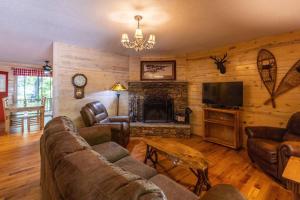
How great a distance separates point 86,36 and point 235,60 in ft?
11.0

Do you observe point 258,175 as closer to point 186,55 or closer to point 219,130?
point 219,130

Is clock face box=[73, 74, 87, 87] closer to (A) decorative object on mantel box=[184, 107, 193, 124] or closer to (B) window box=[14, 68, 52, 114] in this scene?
(A) decorative object on mantel box=[184, 107, 193, 124]

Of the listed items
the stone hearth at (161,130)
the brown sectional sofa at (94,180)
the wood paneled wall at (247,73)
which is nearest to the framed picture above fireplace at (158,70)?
the wood paneled wall at (247,73)

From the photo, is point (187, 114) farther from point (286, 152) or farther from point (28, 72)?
point (28, 72)

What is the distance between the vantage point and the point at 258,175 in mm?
2395

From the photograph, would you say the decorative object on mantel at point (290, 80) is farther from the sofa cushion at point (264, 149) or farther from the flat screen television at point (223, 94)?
the sofa cushion at point (264, 149)

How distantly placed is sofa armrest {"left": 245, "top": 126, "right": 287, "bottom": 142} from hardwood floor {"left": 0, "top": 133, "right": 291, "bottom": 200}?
522 millimetres

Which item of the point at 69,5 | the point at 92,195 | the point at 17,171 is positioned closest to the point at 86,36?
the point at 69,5

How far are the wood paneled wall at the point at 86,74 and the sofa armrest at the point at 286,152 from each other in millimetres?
3684

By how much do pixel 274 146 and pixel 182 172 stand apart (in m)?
1.44

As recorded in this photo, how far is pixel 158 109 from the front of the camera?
15.8ft

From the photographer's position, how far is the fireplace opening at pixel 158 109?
4.72m

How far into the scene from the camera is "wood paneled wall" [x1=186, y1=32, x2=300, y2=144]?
294 centimetres

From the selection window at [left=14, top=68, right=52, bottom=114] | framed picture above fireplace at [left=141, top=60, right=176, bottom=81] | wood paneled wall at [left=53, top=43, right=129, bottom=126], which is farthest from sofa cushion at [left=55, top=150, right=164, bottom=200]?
window at [left=14, top=68, right=52, bottom=114]
